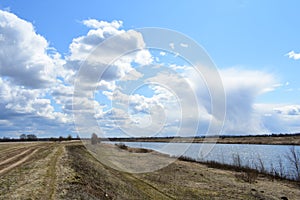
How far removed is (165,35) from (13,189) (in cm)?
2201

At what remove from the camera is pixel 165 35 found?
32.8 m

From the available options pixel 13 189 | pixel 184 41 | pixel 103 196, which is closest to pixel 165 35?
pixel 184 41

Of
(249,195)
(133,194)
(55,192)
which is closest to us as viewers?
(55,192)

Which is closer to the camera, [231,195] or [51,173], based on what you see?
[51,173]

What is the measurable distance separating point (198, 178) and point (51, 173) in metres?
15.3

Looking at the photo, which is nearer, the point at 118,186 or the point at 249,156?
the point at 118,186

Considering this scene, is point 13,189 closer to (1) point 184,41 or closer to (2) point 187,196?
(2) point 187,196

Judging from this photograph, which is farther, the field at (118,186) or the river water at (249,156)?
the river water at (249,156)

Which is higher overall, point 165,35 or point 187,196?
point 165,35

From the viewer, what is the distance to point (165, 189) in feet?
77.5

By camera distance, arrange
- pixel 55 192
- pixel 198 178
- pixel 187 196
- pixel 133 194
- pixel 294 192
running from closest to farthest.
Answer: pixel 55 192 < pixel 133 194 < pixel 187 196 < pixel 294 192 < pixel 198 178

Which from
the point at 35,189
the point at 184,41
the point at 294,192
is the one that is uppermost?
the point at 184,41

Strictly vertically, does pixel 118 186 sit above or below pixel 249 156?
below

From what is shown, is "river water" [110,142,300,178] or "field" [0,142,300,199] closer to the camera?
"field" [0,142,300,199]
